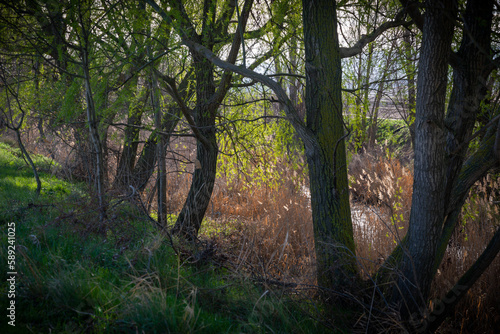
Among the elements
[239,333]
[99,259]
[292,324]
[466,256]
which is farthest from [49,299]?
[466,256]

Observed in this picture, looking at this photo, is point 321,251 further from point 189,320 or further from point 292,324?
point 189,320

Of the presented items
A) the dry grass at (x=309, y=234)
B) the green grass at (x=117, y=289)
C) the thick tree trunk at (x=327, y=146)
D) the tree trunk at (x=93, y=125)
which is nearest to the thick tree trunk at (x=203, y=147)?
the dry grass at (x=309, y=234)

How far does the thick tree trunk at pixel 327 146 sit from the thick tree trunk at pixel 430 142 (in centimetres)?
68

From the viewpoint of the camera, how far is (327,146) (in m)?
3.52

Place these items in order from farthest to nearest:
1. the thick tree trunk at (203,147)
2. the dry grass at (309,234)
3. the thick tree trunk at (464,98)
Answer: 1. the thick tree trunk at (203,147)
2. the dry grass at (309,234)
3. the thick tree trunk at (464,98)

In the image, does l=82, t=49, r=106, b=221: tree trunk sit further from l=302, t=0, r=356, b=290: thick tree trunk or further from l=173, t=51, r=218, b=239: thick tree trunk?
l=302, t=0, r=356, b=290: thick tree trunk

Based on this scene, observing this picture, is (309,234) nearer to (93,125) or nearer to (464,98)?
(464,98)

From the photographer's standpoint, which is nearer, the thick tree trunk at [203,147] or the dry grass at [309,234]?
the dry grass at [309,234]

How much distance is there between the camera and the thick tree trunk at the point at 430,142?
2742mm

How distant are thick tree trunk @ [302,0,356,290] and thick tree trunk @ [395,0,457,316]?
2.23 feet

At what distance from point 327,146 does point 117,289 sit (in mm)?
2312

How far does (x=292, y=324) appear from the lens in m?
2.67

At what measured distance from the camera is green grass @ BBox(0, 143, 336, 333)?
7.40 feet

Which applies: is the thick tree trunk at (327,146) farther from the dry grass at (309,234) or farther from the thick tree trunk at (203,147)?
the thick tree trunk at (203,147)
